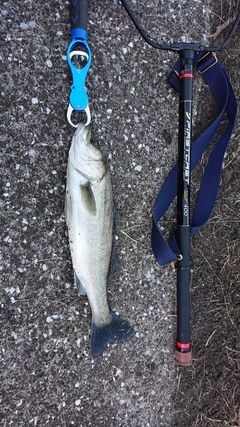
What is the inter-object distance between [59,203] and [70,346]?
957 millimetres

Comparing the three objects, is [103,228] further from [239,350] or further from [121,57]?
[239,350]

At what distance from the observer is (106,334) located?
2.25m

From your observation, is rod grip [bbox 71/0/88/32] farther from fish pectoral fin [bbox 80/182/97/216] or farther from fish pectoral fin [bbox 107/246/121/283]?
fish pectoral fin [bbox 107/246/121/283]

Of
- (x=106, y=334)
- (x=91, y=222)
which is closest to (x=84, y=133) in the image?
(x=91, y=222)

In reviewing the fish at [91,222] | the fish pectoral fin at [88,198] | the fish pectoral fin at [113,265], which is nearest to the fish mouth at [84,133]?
the fish at [91,222]

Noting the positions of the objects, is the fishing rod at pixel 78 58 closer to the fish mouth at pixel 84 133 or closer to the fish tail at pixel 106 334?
the fish mouth at pixel 84 133

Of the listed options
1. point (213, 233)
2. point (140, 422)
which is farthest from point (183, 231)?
point (140, 422)

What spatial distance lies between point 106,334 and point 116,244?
1.95ft

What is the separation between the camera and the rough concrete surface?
2.16 meters

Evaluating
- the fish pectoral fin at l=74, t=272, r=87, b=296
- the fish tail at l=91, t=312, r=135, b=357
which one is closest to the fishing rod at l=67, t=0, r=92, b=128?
the fish pectoral fin at l=74, t=272, r=87, b=296

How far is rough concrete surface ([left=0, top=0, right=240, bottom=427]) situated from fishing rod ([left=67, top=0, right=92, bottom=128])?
80mm

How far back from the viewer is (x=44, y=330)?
226cm

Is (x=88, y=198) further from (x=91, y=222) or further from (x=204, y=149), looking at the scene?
(x=204, y=149)

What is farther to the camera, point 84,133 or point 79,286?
point 79,286
